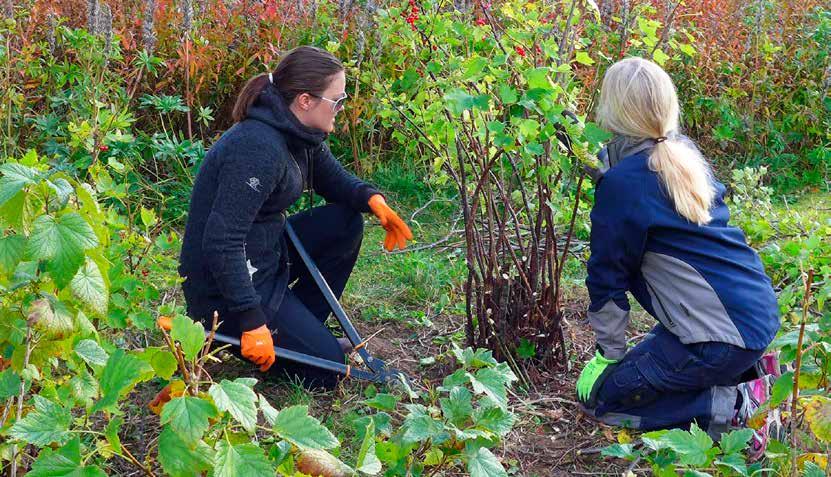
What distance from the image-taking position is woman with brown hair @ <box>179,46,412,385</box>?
105 inches

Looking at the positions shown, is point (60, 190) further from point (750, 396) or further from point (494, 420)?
point (750, 396)

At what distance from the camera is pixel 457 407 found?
1.83 m

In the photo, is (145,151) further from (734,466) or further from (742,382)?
(734,466)

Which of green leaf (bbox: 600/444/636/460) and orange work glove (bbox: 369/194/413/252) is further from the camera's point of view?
orange work glove (bbox: 369/194/413/252)

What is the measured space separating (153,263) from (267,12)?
2.65m

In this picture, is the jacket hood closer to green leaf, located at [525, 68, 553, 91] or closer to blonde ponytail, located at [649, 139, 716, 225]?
green leaf, located at [525, 68, 553, 91]

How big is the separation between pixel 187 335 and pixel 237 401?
14 centimetres

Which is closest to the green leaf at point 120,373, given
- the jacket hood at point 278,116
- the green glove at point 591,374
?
the jacket hood at point 278,116

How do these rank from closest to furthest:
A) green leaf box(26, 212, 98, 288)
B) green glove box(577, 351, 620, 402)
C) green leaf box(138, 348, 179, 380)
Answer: green leaf box(26, 212, 98, 288) < green leaf box(138, 348, 179, 380) < green glove box(577, 351, 620, 402)

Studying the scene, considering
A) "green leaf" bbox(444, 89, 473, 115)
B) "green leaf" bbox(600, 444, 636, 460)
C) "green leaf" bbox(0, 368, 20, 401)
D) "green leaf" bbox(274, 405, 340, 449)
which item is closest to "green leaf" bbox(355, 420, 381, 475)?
"green leaf" bbox(274, 405, 340, 449)

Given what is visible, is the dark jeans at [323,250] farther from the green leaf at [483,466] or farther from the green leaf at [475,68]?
the green leaf at [483,466]

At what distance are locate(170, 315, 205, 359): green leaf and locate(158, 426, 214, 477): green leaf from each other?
5.7 inches

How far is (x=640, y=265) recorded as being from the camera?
104 inches

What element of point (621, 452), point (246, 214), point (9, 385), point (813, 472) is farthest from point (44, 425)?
point (813, 472)
